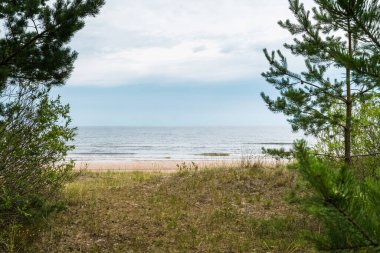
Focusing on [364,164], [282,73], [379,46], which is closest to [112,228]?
[282,73]

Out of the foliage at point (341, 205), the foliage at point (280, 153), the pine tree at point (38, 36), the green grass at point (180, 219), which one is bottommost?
the green grass at point (180, 219)

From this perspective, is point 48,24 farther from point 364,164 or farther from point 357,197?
point 364,164

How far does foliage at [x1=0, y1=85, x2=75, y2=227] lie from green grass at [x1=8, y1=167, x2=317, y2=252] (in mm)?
806

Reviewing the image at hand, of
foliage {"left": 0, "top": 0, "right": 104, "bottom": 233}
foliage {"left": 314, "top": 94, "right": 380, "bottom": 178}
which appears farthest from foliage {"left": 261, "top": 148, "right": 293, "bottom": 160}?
foliage {"left": 0, "top": 0, "right": 104, "bottom": 233}

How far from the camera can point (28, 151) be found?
6.70 metres

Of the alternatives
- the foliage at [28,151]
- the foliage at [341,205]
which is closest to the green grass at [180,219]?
the foliage at [28,151]

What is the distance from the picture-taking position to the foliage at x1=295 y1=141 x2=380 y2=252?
1595mm

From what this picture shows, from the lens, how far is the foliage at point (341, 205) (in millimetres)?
1595

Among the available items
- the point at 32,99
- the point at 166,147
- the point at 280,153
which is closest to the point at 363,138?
the point at 280,153

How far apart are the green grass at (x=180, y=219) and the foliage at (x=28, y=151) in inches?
31.7

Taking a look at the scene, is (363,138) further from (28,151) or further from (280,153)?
(28,151)

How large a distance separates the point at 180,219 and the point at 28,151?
3.67m

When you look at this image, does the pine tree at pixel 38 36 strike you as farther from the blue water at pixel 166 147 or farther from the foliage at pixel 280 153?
the blue water at pixel 166 147

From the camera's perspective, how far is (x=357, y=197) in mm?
1750
